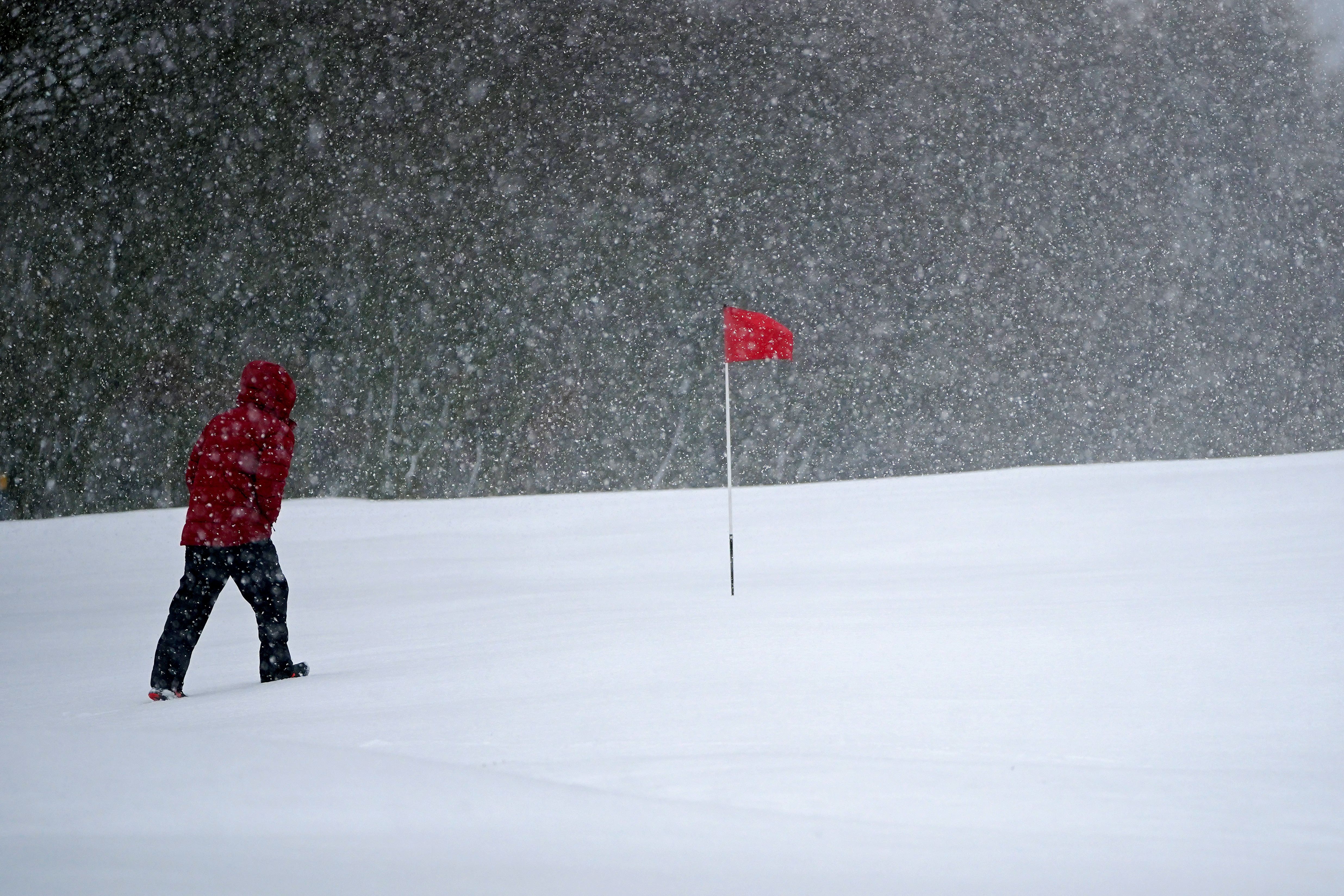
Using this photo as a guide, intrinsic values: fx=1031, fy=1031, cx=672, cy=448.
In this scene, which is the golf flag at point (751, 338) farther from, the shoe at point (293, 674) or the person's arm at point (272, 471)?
the person's arm at point (272, 471)

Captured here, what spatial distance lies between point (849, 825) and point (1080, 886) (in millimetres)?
506

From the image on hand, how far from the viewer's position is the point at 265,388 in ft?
14.1

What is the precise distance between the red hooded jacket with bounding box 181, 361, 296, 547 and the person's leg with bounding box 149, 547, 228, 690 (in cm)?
10

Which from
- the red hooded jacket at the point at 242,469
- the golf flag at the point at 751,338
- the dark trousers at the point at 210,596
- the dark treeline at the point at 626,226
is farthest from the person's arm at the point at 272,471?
the dark treeline at the point at 626,226

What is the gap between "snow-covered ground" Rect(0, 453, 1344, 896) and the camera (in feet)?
7.07

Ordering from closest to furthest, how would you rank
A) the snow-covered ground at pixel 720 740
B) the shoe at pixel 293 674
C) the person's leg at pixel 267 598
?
the snow-covered ground at pixel 720 740
the person's leg at pixel 267 598
the shoe at pixel 293 674

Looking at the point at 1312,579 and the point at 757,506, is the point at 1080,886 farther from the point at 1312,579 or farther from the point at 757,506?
the point at 757,506

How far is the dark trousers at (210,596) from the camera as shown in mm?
4223

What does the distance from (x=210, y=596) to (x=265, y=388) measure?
90 centimetres

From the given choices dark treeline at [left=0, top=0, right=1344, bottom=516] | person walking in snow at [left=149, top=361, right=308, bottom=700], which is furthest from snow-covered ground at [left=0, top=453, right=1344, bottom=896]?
dark treeline at [left=0, top=0, right=1344, bottom=516]

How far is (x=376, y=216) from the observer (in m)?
13.3

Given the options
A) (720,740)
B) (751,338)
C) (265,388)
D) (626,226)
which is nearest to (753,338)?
(751,338)

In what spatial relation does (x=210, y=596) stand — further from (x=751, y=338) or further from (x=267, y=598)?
(x=751, y=338)

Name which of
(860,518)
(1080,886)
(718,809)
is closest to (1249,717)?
(1080,886)
